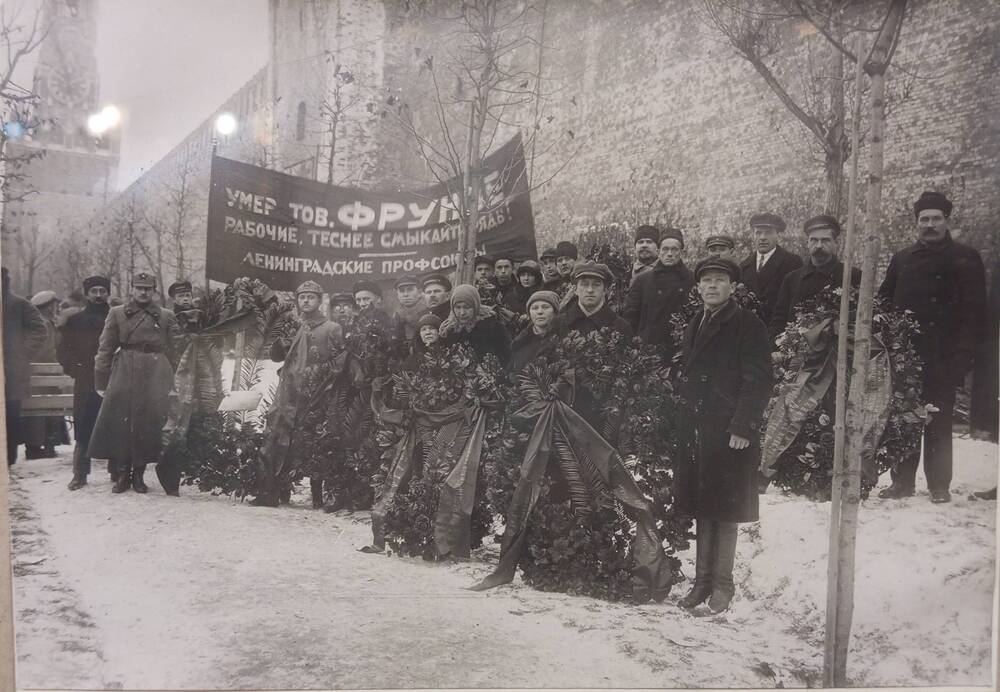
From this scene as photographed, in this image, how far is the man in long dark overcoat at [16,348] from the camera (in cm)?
300

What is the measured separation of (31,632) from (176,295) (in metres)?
1.39

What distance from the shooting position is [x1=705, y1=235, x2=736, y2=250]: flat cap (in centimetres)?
291

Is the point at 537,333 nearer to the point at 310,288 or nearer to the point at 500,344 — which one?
the point at 500,344

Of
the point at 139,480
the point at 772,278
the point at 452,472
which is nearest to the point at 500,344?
the point at 452,472

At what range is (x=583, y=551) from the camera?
9.36ft

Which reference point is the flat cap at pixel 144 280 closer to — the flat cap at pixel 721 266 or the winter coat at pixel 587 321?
the winter coat at pixel 587 321

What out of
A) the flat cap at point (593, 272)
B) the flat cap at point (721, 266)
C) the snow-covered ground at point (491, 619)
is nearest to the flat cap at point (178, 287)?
the snow-covered ground at point (491, 619)

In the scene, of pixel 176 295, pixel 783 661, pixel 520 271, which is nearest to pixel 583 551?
pixel 783 661

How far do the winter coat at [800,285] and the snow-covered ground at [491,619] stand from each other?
2.04 ft

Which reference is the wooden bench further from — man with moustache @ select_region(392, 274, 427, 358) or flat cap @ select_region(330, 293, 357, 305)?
man with moustache @ select_region(392, 274, 427, 358)

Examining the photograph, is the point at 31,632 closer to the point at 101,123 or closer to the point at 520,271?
the point at 101,123

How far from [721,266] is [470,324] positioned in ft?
3.21

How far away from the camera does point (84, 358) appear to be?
3.34 meters

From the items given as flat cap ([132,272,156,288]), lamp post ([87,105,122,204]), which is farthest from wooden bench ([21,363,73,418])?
lamp post ([87,105,122,204])
